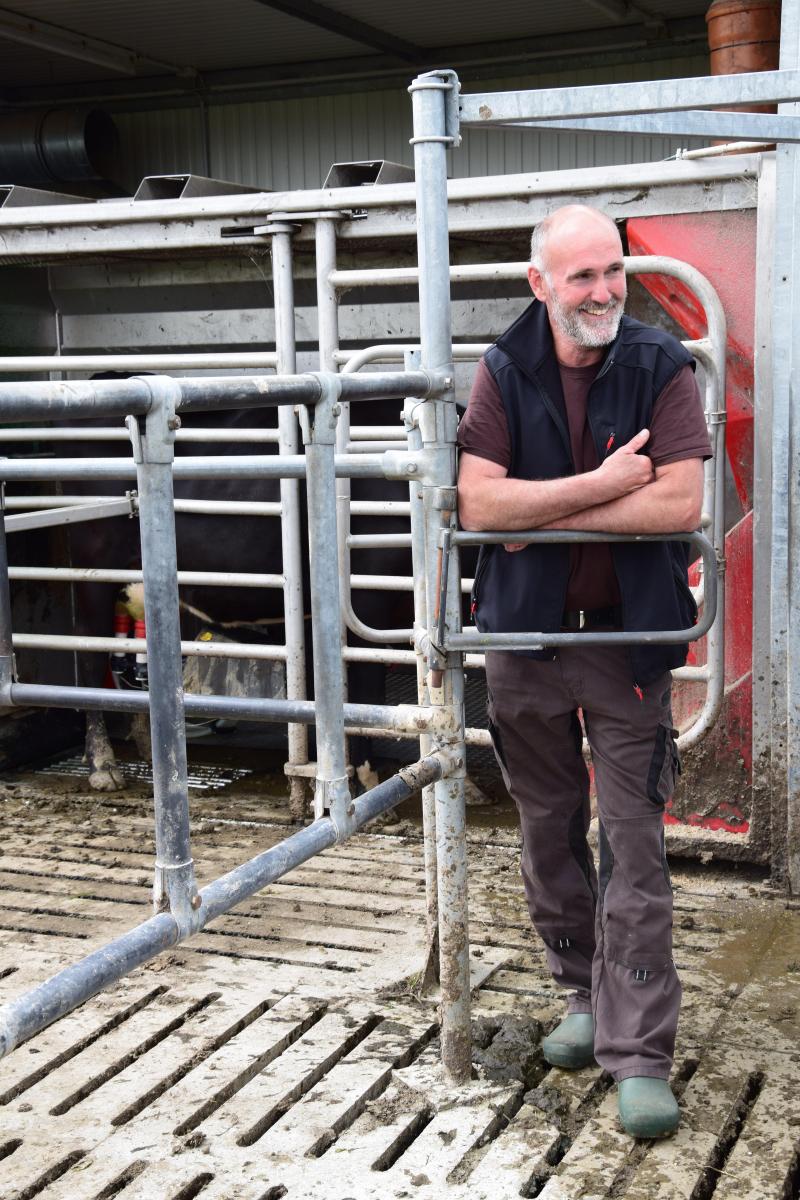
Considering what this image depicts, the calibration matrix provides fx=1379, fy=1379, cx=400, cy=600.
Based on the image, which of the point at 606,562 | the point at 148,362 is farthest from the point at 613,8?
the point at 606,562

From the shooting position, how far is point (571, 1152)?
267 cm

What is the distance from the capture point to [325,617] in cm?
251

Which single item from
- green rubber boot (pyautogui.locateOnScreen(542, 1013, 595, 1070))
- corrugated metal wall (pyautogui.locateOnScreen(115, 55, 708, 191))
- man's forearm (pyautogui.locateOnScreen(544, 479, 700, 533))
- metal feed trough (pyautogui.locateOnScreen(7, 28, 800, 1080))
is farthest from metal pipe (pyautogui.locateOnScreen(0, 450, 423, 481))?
corrugated metal wall (pyautogui.locateOnScreen(115, 55, 708, 191))

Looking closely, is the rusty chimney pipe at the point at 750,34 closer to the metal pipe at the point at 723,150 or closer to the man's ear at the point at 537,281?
the metal pipe at the point at 723,150

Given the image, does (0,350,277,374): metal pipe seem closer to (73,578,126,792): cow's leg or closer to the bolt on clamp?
(73,578,126,792): cow's leg

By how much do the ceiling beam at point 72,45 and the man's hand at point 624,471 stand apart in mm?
4778

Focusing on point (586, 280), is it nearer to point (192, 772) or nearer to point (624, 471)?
point (624, 471)

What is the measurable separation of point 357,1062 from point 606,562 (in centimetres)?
124

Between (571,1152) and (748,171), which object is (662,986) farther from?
(748,171)

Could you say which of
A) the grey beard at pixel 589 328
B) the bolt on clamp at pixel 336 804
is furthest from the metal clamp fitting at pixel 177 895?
the grey beard at pixel 589 328

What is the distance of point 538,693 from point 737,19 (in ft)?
8.47

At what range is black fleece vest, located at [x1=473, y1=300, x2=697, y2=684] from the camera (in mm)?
2771

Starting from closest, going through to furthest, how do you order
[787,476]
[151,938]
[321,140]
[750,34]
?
[151,938]
[787,476]
[750,34]
[321,140]

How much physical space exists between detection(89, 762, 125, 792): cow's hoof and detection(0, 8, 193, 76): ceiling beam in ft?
11.0
